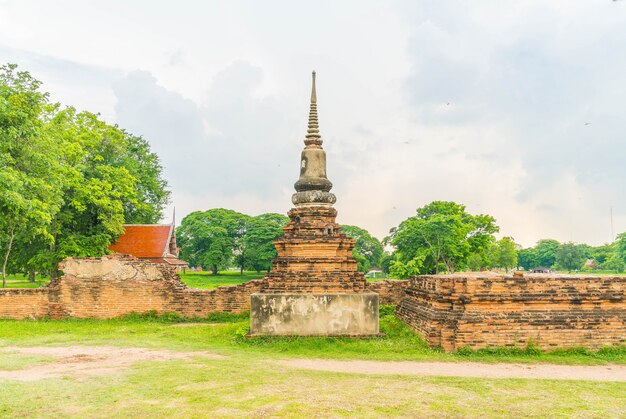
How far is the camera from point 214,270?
5441cm

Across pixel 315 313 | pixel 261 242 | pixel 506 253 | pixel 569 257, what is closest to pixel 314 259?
pixel 315 313

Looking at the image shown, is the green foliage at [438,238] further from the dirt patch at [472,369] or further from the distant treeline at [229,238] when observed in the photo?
the dirt patch at [472,369]

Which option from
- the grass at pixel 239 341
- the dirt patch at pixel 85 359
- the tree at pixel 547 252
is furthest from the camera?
the tree at pixel 547 252

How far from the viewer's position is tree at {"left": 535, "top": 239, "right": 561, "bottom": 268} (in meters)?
94.9

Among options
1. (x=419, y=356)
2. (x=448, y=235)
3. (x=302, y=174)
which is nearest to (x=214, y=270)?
(x=448, y=235)

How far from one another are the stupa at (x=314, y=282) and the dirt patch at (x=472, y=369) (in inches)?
68.1

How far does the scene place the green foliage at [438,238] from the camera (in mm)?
33344

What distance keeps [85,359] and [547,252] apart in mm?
97907

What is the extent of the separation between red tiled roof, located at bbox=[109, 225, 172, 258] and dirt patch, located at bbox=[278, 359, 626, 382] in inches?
840

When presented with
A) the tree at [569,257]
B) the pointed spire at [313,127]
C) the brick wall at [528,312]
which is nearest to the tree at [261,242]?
the pointed spire at [313,127]

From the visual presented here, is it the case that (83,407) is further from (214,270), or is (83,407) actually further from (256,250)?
(214,270)

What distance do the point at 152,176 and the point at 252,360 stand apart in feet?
80.4

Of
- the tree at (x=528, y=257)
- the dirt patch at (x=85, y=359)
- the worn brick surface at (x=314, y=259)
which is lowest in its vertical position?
the dirt patch at (x=85, y=359)

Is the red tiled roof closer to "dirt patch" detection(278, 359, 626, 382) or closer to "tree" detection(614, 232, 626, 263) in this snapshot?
"dirt patch" detection(278, 359, 626, 382)
